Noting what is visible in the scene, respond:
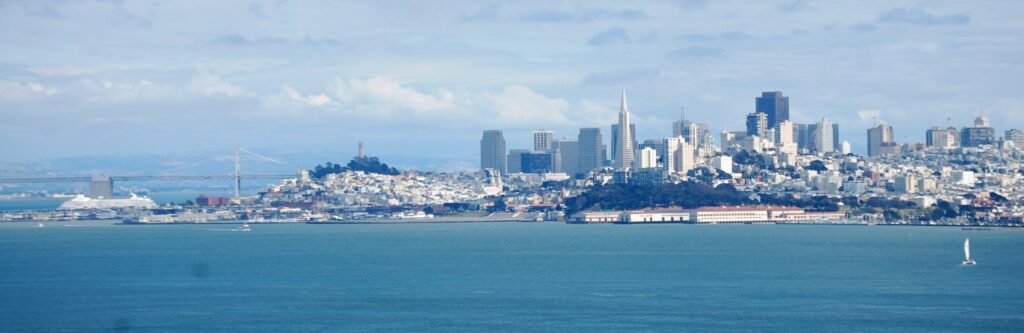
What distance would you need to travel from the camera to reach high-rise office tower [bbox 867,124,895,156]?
145087 mm

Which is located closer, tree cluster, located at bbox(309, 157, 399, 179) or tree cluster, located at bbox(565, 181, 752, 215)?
tree cluster, located at bbox(565, 181, 752, 215)

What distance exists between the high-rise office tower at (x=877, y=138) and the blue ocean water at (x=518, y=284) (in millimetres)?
71159

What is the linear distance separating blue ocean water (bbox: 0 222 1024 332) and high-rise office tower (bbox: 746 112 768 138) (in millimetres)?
A: 69811

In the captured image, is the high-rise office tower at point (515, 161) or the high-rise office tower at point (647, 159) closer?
the high-rise office tower at point (647, 159)

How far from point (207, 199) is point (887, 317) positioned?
84.9 meters

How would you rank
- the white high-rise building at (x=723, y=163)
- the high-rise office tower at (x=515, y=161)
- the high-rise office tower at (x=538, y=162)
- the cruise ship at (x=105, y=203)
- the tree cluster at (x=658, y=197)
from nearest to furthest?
the tree cluster at (x=658, y=197) → the white high-rise building at (x=723, y=163) → the cruise ship at (x=105, y=203) → the high-rise office tower at (x=538, y=162) → the high-rise office tower at (x=515, y=161)

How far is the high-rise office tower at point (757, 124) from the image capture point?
14450cm

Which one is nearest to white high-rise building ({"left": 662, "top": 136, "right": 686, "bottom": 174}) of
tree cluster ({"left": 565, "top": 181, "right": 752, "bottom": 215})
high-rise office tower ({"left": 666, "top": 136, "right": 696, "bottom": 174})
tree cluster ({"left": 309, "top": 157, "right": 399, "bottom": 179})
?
high-rise office tower ({"left": 666, "top": 136, "right": 696, "bottom": 174})

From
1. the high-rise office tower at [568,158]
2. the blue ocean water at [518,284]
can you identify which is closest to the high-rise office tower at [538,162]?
the high-rise office tower at [568,158]

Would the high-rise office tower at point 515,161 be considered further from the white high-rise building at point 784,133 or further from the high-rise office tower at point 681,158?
the high-rise office tower at point 681,158

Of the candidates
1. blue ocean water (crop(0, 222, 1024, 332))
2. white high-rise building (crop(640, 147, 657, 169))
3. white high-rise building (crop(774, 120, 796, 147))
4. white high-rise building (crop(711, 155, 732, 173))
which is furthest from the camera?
white high-rise building (crop(774, 120, 796, 147))

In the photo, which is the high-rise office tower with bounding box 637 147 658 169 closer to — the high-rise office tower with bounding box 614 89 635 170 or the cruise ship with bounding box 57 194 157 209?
the high-rise office tower with bounding box 614 89 635 170

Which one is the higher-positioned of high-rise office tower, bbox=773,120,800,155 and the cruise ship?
high-rise office tower, bbox=773,120,800,155

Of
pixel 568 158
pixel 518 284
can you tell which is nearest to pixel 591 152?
pixel 568 158
